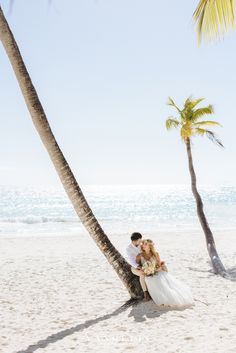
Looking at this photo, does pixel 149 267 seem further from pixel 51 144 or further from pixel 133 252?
pixel 51 144

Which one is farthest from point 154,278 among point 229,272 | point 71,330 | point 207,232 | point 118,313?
point 207,232

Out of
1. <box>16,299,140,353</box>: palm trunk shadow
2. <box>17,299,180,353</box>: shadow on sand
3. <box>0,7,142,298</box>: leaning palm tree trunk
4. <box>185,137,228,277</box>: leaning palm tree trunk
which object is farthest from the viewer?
<box>185,137,228,277</box>: leaning palm tree trunk

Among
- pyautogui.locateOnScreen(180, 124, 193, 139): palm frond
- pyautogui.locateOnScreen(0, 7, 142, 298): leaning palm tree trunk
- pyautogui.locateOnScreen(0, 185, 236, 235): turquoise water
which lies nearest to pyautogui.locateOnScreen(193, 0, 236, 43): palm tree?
pyautogui.locateOnScreen(0, 7, 142, 298): leaning palm tree trunk

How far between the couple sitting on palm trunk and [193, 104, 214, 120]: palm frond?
6842 mm

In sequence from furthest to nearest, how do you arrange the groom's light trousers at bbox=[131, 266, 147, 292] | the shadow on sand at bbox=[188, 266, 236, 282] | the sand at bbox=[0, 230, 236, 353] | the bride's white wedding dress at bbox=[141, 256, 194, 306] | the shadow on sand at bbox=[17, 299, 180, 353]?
the shadow on sand at bbox=[188, 266, 236, 282]
the groom's light trousers at bbox=[131, 266, 147, 292]
the bride's white wedding dress at bbox=[141, 256, 194, 306]
the shadow on sand at bbox=[17, 299, 180, 353]
the sand at bbox=[0, 230, 236, 353]

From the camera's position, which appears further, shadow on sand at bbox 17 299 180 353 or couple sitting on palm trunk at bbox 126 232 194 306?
couple sitting on palm trunk at bbox 126 232 194 306

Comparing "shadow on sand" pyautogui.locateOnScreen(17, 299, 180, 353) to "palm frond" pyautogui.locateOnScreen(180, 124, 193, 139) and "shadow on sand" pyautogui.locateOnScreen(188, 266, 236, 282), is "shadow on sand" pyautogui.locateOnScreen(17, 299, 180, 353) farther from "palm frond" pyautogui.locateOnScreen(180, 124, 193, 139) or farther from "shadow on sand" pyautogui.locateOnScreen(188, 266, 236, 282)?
"palm frond" pyautogui.locateOnScreen(180, 124, 193, 139)

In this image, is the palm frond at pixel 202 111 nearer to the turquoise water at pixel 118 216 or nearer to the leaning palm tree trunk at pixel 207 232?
the leaning palm tree trunk at pixel 207 232

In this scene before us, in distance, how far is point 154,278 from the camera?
820 centimetres

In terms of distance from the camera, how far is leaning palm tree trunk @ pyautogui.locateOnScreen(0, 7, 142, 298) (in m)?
7.53

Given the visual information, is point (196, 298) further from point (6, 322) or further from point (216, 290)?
point (6, 322)

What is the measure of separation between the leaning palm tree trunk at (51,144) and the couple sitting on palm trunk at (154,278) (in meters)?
0.29

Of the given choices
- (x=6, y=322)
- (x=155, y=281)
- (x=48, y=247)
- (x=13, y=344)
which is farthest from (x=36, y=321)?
(x=48, y=247)

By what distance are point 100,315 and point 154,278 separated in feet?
4.44
